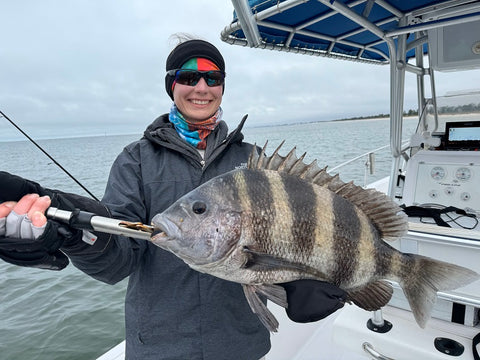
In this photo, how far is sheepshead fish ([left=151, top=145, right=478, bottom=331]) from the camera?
1.20 metres

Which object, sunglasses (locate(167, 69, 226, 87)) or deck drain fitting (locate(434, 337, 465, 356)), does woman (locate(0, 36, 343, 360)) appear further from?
deck drain fitting (locate(434, 337, 465, 356))

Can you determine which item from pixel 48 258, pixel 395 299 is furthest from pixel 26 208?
pixel 395 299

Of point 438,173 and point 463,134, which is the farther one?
point 463,134

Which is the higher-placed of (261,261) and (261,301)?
(261,261)

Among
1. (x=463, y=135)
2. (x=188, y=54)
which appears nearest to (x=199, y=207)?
(x=188, y=54)

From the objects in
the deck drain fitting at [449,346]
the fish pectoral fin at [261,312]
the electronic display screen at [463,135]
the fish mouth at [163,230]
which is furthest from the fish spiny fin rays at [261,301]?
the electronic display screen at [463,135]

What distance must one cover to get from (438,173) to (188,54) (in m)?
3.29

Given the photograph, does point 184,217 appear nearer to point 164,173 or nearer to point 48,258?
point 164,173

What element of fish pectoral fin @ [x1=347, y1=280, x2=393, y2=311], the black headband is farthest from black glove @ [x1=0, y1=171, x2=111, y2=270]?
fish pectoral fin @ [x1=347, y1=280, x2=393, y2=311]

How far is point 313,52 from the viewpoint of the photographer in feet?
13.3

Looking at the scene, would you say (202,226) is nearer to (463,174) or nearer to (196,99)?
(196,99)

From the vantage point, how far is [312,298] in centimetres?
127

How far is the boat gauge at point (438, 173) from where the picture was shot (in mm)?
3615

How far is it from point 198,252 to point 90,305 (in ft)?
17.5
